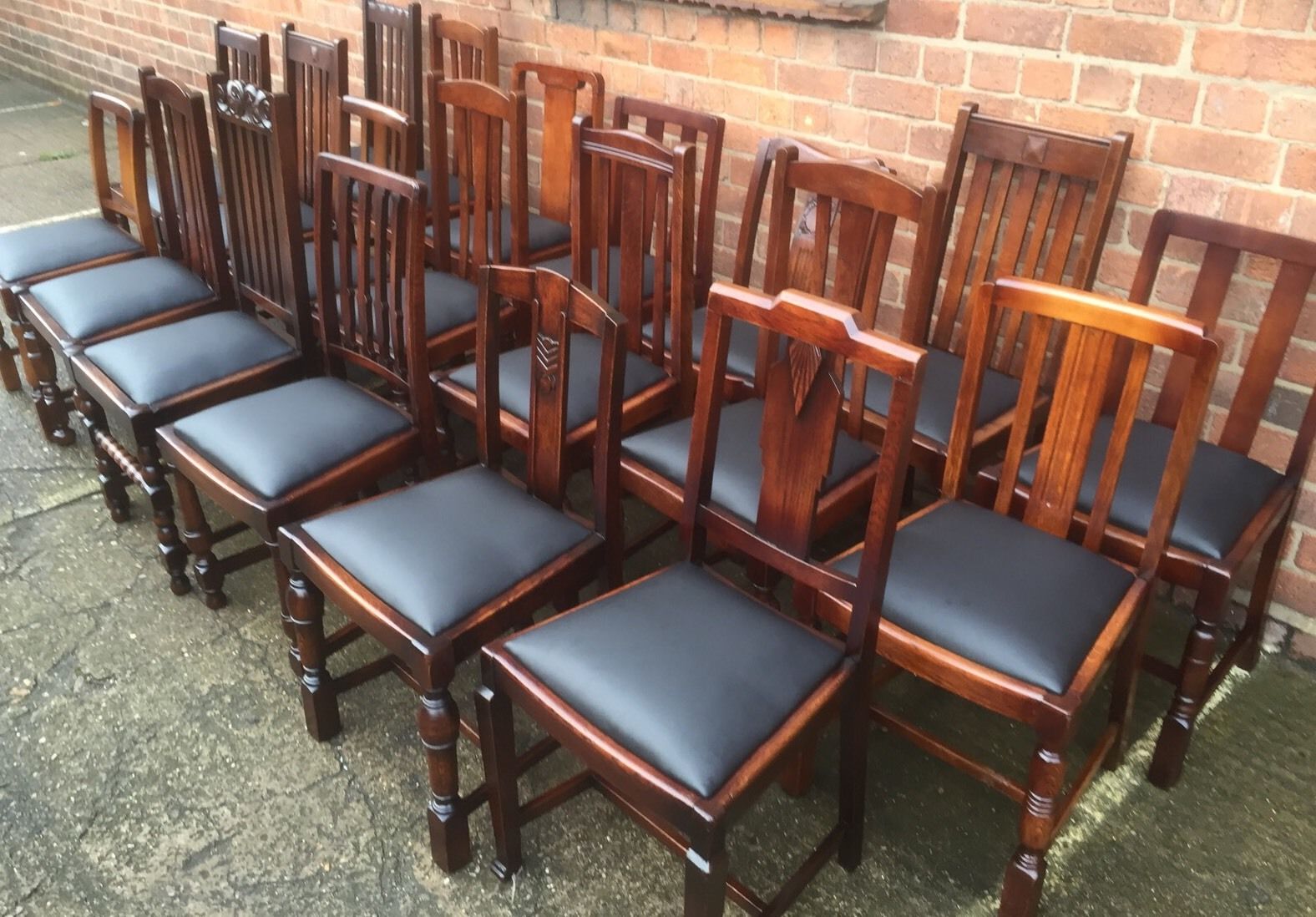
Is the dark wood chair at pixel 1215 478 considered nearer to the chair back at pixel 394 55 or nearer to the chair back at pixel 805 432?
the chair back at pixel 805 432

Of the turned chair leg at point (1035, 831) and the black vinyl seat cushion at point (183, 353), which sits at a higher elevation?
the black vinyl seat cushion at point (183, 353)

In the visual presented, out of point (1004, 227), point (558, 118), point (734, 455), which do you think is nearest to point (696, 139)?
point (558, 118)

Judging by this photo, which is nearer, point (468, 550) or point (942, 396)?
point (468, 550)

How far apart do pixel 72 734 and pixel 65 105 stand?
5.47 m

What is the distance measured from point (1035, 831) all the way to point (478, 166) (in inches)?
73.9

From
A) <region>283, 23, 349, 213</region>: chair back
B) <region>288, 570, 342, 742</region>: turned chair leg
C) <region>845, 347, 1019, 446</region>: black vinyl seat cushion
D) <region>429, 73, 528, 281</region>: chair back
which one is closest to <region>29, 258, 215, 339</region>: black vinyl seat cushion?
<region>283, 23, 349, 213</region>: chair back

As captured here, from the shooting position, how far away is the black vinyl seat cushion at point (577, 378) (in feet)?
6.65

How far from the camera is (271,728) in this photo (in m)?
1.96

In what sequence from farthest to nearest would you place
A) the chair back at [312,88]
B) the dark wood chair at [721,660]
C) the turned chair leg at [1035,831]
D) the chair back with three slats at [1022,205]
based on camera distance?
1. the chair back at [312,88]
2. the chair back with three slats at [1022,205]
3. the turned chair leg at [1035,831]
4. the dark wood chair at [721,660]

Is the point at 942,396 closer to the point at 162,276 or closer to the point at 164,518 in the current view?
the point at 164,518

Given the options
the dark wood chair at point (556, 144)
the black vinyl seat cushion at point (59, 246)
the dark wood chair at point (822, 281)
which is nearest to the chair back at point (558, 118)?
the dark wood chair at point (556, 144)

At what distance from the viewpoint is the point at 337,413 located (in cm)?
201

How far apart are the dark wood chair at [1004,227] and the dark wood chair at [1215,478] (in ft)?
0.44

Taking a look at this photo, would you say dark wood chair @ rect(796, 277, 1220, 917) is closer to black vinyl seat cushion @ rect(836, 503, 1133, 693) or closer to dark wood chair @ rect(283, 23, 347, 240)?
black vinyl seat cushion @ rect(836, 503, 1133, 693)
